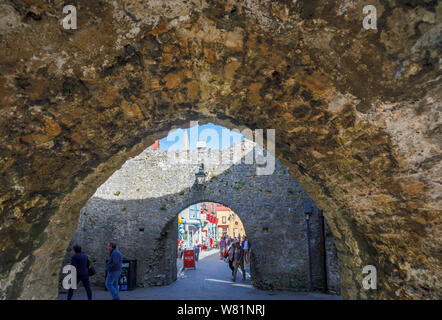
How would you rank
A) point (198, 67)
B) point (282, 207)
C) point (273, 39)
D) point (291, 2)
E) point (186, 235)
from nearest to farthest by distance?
point (291, 2)
point (273, 39)
point (198, 67)
point (282, 207)
point (186, 235)

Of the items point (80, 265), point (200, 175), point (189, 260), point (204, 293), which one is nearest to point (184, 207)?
point (200, 175)

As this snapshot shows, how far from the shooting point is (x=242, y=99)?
99.5 inches

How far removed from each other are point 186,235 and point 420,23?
2727cm

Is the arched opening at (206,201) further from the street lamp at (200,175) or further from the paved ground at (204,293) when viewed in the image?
the paved ground at (204,293)

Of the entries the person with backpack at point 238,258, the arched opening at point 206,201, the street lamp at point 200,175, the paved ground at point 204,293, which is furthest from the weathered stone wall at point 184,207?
the person with backpack at point 238,258

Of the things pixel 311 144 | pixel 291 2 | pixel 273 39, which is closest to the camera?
pixel 291 2

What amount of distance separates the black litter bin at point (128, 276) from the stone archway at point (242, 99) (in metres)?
6.88

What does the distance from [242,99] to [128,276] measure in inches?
325

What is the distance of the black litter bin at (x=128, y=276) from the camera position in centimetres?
897

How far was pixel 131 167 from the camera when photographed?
1035cm

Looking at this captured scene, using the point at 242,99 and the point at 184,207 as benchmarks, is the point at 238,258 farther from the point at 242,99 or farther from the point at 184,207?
the point at 242,99

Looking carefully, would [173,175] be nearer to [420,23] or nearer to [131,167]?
[131,167]

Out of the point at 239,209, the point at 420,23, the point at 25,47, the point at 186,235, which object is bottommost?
the point at 186,235
